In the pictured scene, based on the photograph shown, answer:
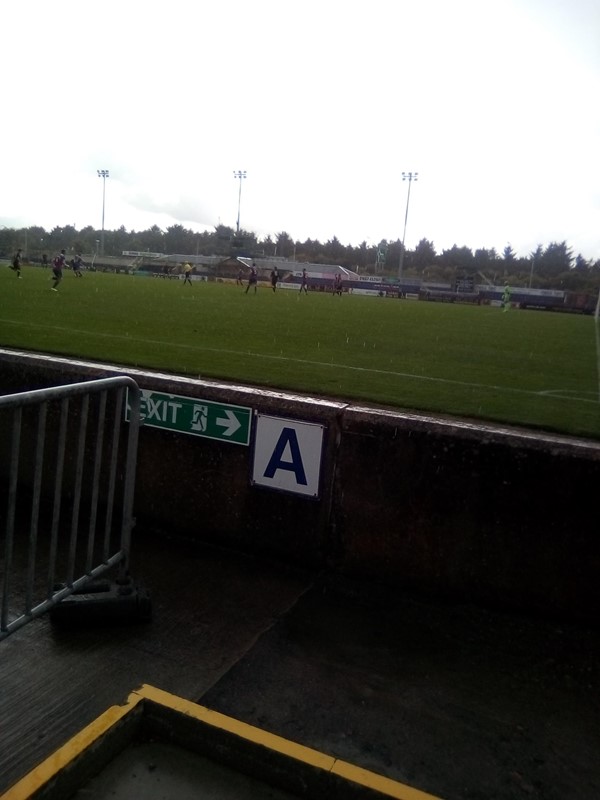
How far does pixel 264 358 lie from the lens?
9.83 metres

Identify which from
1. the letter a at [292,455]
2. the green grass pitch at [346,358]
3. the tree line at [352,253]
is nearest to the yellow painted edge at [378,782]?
the letter a at [292,455]

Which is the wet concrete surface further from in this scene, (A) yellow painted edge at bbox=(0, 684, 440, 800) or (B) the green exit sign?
(B) the green exit sign

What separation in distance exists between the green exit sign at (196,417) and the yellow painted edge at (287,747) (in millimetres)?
2048

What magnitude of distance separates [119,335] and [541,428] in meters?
7.87

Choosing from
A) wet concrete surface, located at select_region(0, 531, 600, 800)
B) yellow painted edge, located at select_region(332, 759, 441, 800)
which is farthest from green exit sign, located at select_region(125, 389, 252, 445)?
yellow painted edge, located at select_region(332, 759, 441, 800)

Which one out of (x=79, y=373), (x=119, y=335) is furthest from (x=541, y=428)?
(x=119, y=335)

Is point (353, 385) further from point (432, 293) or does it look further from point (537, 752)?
point (432, 293)

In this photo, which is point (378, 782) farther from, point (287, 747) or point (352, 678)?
point (352, 678)

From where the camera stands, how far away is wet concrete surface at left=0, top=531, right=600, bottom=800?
10.3 feet

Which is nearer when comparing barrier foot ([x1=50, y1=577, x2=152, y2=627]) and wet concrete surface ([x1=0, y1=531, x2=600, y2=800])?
wet concrete surface ([x1=0, y1=531, x2=600, y2=800])

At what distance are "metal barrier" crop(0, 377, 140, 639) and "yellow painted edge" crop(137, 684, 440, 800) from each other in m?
0.84

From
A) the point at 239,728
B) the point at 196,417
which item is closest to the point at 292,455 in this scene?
the point at 196,417

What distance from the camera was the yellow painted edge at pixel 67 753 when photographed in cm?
269

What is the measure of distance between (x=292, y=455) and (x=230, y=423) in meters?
0.53
